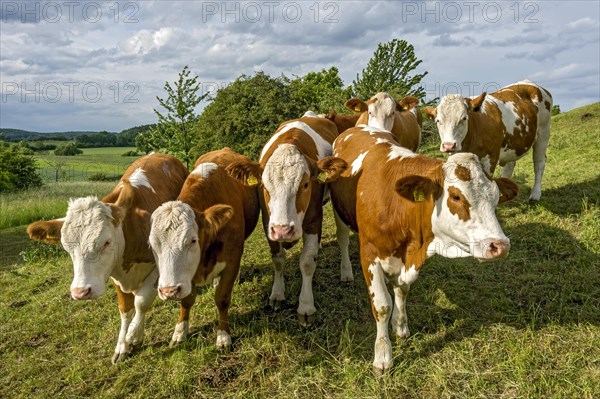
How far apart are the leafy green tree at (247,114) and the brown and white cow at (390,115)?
545 inches

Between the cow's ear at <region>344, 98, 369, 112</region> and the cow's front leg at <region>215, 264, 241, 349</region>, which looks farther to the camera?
the cow's ear at <region>344, 98, 369, 112</region>

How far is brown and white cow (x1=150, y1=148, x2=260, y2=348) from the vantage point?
3.76 meters

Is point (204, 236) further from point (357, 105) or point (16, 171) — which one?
point (16, 171)

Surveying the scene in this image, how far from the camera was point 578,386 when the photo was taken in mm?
3398

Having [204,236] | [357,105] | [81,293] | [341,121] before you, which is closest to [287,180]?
[204,236]

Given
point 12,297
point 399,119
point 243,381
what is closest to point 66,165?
point 12,297

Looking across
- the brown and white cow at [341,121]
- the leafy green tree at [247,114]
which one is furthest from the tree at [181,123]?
the brown and white cow at [341,121]

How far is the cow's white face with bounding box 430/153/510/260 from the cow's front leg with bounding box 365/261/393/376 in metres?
0.79

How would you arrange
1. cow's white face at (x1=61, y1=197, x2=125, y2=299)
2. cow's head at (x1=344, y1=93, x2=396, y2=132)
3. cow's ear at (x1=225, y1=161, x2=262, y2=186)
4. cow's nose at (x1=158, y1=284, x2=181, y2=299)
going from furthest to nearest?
cow's head at (x1=344, y1=93, x2=396, y2=132) → cow's ear at (x1=225, y1=161, x2=262, y2=186) → cow's white face at (x1=61, y1=197, x2=125, y2=299) → cow's nose at (x1=158, y1=284, x2=181, y2=299)

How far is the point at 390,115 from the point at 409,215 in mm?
4142

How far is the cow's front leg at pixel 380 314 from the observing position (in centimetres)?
387

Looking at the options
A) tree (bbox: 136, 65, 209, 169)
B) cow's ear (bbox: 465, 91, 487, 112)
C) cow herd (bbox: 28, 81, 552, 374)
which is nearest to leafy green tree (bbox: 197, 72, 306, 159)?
tree (bbox: 136, 65, 209, 169)

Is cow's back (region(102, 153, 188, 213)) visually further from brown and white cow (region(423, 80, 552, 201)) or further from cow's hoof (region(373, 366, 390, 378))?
brown and white cow (region(423, 80, 552, 201))

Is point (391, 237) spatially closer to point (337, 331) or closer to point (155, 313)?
point (337, 331)
